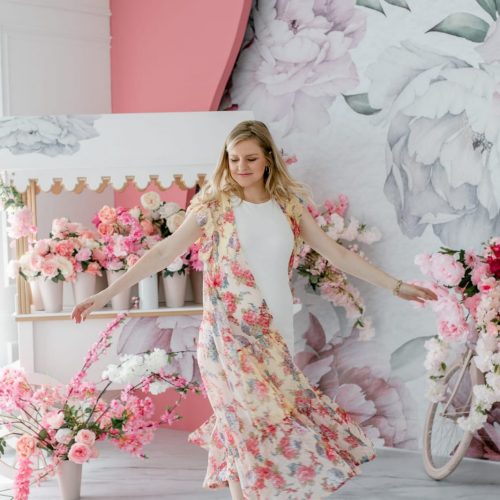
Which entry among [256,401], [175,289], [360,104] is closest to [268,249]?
[256,401]

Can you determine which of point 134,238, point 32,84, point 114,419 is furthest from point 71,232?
point 32,84

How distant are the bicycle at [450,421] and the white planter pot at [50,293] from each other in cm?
183

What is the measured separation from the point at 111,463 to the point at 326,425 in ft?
5.66

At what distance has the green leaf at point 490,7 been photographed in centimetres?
404

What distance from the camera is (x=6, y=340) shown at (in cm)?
482

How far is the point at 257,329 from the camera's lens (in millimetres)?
3045

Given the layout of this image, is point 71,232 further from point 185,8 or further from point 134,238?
point 185,8

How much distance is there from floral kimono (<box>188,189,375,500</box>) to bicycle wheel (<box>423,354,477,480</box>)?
96 cm

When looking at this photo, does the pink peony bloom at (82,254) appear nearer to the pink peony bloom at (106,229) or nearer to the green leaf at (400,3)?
the pink peony bloom at (106,229)

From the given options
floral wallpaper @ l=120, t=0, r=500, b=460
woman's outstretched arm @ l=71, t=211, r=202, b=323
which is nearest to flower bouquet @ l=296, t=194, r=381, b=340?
floral wallpaper @ l=120, t=0, r=500, b=460

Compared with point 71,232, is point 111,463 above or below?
below

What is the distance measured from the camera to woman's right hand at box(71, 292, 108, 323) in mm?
3061

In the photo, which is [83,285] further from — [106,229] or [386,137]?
[386,137]

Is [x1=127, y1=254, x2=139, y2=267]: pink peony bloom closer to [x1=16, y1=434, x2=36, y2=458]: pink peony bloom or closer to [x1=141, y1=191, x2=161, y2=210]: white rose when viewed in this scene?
[x1=141, y1=191, x2=161, y2=210]: white rose
